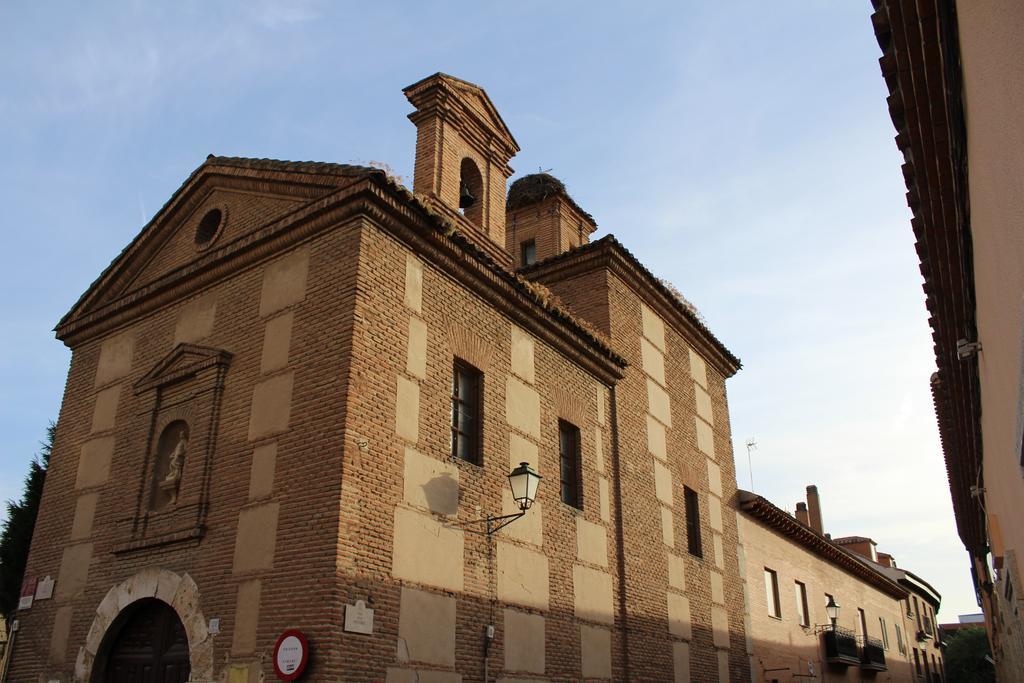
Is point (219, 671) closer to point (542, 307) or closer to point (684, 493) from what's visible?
point (542, 307)

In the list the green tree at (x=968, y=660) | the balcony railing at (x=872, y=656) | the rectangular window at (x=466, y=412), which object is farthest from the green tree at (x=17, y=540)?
the green tree at (x=968, y=660)

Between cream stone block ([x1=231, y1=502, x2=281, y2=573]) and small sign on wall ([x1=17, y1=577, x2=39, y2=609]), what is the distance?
427 centimetres

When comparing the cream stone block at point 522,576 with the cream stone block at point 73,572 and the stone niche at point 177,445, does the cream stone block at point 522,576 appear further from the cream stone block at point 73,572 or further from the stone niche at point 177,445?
the cream stone block at point 73,572

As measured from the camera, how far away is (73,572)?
35.3 ft

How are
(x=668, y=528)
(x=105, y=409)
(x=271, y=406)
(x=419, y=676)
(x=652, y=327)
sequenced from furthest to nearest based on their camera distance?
(x=652, y=327) → (x=668, y=528) → (x=105, y=409) → (x=271, y=406) → (x=419, y=676)

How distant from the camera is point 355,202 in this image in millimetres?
9492

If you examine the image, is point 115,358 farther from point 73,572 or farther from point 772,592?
point 772,592

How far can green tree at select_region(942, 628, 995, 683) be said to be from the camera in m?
41.9

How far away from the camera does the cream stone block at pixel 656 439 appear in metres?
14.6

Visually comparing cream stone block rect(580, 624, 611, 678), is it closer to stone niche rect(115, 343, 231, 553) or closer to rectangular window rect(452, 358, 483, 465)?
rectangular window rect(452, 358, 483, 465)

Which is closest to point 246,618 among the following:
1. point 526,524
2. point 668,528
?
point 526,524

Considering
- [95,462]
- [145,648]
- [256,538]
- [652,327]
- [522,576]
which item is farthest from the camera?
[652,327]

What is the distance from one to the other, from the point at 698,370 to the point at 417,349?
9221 millimetres

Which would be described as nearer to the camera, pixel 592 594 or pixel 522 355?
pixel 592 594
